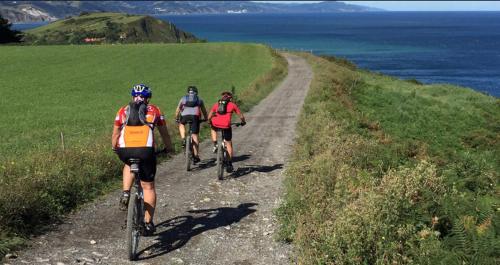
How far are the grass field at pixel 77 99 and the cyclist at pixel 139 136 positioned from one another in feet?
7.40

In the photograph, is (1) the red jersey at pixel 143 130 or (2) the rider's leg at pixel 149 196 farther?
(2) the rider's leg at pixel 149 196

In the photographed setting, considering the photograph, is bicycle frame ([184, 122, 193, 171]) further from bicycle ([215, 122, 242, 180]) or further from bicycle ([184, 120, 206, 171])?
bicycle ([215, 122, 242, 180])

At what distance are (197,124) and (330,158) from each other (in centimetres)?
417

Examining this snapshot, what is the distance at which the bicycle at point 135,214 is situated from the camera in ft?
23.9

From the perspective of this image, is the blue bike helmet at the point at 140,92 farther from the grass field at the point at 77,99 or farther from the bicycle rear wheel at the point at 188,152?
the bicycle rear wheel at the point at 188,152

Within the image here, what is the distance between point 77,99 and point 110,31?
122023mm

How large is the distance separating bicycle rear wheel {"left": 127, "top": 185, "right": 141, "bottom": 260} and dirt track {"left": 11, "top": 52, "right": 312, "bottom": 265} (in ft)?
0.74

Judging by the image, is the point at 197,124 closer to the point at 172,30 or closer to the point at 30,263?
the point at 30,263

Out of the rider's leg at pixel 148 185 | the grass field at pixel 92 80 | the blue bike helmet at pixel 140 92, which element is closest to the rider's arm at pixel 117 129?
the blue bike helmet at pixel 140 92

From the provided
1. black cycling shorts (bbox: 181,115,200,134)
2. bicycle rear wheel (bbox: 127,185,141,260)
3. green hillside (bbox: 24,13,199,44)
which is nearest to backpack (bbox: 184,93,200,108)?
black cycling shorts (bbox: 181,115,200,134)

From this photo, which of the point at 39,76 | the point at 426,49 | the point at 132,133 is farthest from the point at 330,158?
the point at 426,49

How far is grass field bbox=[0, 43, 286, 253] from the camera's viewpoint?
372 inches

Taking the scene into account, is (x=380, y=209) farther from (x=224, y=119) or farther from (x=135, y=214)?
(x=224, y=119)

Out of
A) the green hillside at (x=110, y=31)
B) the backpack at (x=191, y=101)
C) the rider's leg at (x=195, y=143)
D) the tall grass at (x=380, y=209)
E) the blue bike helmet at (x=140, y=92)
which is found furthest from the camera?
the green hillside at (x=110, y=31)
